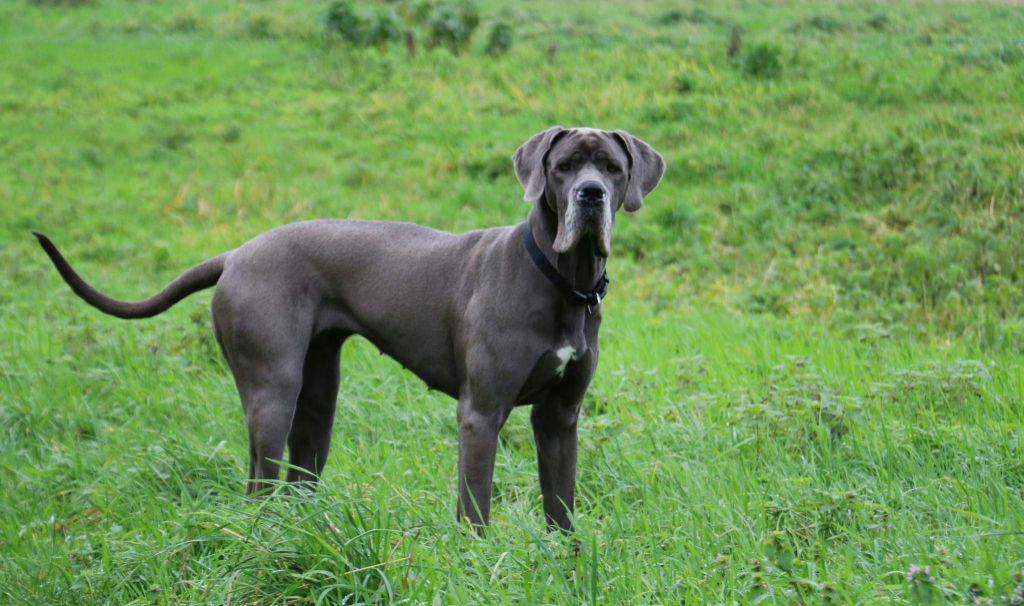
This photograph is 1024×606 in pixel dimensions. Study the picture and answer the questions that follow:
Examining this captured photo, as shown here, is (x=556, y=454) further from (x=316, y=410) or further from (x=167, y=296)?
(x=167, y=296)

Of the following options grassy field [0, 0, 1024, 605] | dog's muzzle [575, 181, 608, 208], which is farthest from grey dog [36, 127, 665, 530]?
grassy field [0, 0, 1024, 605]

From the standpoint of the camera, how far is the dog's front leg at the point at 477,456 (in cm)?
407

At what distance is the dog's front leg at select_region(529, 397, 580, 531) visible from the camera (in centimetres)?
430

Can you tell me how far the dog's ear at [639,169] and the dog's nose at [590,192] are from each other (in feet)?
0.80

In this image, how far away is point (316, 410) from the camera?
4914 mm

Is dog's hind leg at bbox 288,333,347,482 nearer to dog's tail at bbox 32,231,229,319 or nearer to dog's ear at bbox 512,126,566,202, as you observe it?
dog's tail at bbox 32,231,229,319

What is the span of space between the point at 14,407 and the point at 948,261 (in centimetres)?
622

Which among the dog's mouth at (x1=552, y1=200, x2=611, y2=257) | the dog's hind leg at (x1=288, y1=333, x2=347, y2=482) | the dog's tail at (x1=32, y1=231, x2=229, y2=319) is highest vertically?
the dog's mouth at (x1=552, y1=200, x2=611, y2=257)

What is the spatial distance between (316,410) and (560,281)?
1.51 meters

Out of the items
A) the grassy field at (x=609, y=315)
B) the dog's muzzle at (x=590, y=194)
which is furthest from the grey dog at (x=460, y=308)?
the grassy field at (x=609, y=315)

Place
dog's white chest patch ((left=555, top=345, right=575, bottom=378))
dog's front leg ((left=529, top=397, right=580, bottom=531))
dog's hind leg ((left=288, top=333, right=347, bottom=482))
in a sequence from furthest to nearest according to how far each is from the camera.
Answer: dog's hind leg ((left=288, top=333, right=347, bottom=482)), dog's front leg ((left=529, top=397, right=580, bottom=531)), dog's white chest patch ((left=555, top=345, right=575, bottom=378))

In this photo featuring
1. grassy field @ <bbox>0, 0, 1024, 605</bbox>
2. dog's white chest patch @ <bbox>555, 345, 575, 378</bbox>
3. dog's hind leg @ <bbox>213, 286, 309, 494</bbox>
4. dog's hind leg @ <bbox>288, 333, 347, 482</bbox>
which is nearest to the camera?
grassy field @ <bbox>0, 0, 1024, 605</bbox>

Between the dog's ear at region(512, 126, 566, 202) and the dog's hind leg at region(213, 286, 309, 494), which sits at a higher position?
the dog's ear at region(512, 126, 566, 202)

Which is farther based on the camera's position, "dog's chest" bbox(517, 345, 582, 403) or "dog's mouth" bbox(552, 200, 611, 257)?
"dog's chest" bbox(517, 345, 582, 403)
